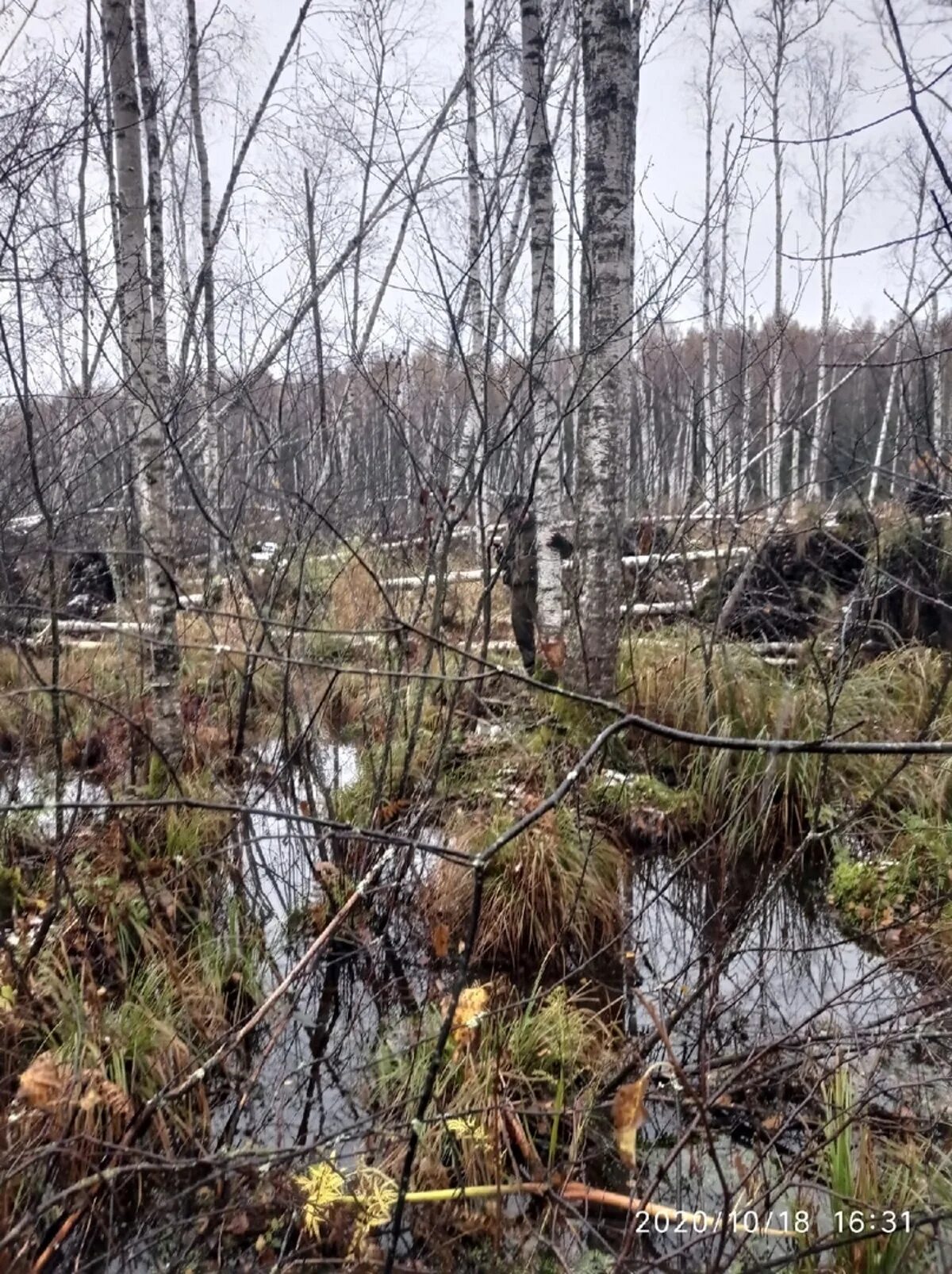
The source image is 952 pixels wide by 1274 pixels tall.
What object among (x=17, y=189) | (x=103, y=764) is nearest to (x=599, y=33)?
(x=17, y=189)

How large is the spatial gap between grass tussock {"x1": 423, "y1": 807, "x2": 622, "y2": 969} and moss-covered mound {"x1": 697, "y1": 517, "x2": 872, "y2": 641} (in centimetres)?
334

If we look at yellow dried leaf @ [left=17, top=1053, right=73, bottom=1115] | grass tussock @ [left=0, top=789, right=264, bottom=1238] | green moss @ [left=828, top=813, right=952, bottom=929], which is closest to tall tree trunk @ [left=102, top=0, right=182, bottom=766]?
grass tussock @ [left=0, top=789, right=264, bottom=1238]

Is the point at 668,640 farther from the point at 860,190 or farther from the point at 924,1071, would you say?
the point at 860,190

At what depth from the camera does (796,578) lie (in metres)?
7.52

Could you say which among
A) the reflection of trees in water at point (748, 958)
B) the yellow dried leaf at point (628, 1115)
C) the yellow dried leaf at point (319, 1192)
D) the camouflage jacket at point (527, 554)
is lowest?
the reflection of trees in water at point (748, 958)

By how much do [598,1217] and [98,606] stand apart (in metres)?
8.35

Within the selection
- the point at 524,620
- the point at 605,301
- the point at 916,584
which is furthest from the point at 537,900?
the point at 916,584

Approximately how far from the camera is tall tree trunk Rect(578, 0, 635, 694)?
439cm

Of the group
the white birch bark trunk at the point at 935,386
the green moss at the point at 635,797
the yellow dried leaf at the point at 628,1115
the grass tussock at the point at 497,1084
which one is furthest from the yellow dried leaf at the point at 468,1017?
the white birch bark trunk at the point at 935,386

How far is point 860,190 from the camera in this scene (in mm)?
15883

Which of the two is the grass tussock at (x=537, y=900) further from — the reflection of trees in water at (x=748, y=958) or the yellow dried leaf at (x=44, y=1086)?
the yellow dried leaf at (x=44, y=1086)

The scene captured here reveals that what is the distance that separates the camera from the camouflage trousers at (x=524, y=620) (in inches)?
244

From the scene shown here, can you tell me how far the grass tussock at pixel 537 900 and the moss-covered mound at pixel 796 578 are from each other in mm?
3337

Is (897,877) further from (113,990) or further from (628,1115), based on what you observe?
(113,990)
